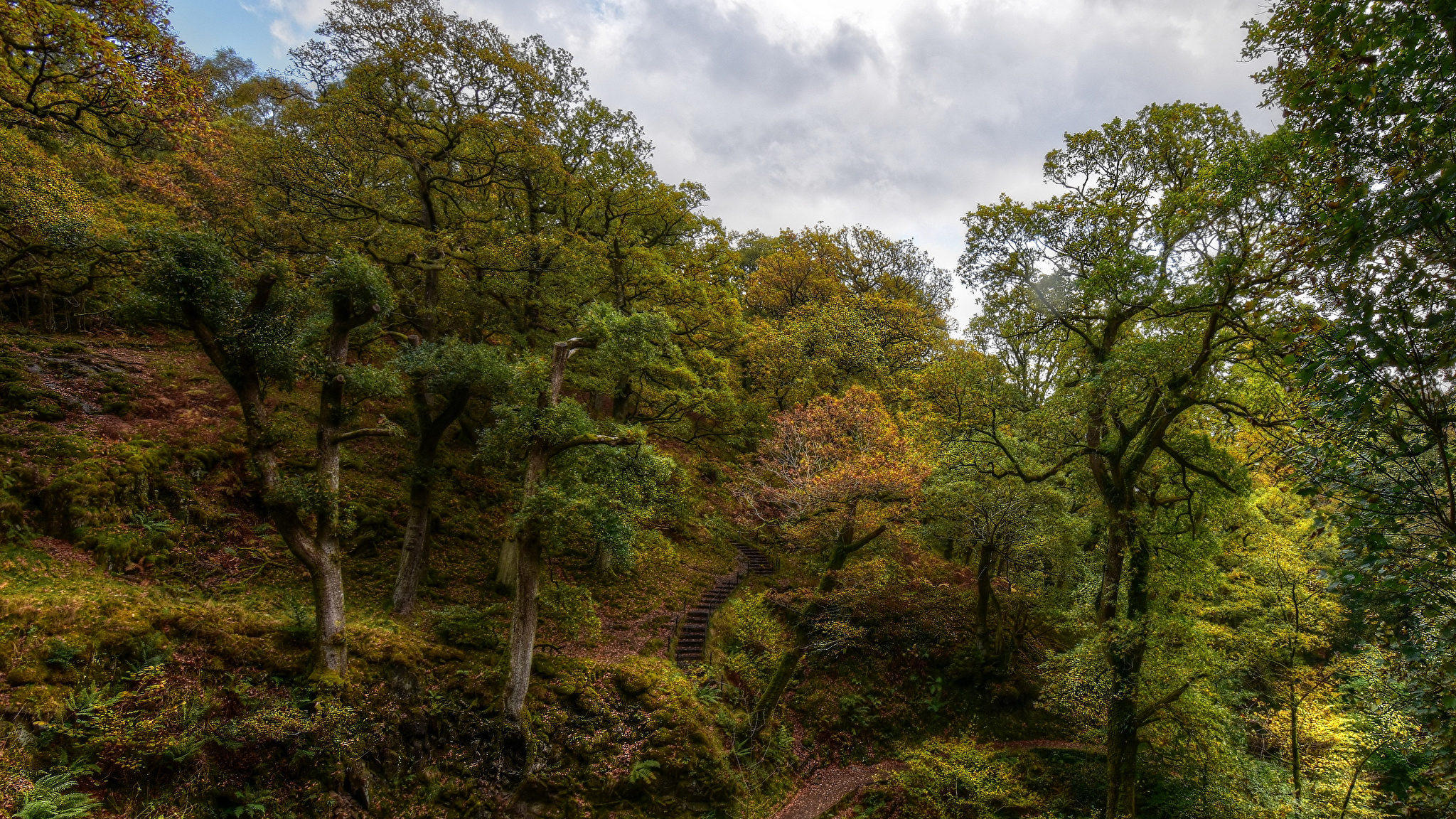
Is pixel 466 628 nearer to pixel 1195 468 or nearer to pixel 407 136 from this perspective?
pixel 407 136

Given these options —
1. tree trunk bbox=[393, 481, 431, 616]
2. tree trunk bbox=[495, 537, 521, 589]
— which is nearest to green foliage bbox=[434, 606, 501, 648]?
tree trunk bbox=[393, 481, 431, 616]

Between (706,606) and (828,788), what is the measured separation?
502cm

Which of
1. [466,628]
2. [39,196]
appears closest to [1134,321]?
[466,628]

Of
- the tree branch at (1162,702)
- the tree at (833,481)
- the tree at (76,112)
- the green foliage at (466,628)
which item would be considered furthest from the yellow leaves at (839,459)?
the tree at (76,112)

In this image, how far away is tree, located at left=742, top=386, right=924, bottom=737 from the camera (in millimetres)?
11359

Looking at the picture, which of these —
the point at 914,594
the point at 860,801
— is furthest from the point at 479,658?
the point at 914,594

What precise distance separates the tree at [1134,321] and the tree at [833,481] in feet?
6.44

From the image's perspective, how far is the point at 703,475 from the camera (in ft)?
67.8

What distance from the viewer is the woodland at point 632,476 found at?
394cm

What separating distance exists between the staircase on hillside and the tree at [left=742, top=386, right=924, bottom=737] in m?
1.93

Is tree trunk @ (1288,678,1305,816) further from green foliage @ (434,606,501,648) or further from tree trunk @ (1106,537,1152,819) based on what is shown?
green foliage @ (434,606,501,648)

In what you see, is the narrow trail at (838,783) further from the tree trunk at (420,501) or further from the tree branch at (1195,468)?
the tree trunk at (420,501)

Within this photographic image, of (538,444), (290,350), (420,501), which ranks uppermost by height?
(290,350)

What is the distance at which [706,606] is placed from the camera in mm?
14578
